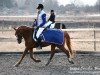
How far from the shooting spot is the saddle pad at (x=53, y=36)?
545 inches

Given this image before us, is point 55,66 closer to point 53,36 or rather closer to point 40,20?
point 53,36

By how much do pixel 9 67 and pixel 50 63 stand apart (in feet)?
5.78

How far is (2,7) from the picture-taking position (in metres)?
79.6

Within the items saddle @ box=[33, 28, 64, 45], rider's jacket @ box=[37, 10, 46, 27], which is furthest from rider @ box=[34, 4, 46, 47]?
saddle @ box=[33, 28, 64, 45]

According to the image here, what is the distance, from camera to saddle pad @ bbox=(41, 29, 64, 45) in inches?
545

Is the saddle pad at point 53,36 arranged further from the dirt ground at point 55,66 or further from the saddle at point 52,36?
the dirt ground at point 55,66

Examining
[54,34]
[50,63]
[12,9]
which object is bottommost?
[12,9]

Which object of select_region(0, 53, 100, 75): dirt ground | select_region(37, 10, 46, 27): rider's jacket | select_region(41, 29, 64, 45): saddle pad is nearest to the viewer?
select_region(0, 53, 100, 75): dirt ground

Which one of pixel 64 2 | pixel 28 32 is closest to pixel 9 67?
pixel 28 32

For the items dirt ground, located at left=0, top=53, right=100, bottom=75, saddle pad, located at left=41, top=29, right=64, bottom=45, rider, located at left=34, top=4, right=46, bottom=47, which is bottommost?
dirt ground, located at left=0, top=53, right=100, bottom=75

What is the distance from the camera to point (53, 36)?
45.5 feet

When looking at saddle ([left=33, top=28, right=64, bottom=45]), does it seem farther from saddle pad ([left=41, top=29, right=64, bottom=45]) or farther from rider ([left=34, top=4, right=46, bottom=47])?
rider ([left=34, top=4, right=46, bottom=47])

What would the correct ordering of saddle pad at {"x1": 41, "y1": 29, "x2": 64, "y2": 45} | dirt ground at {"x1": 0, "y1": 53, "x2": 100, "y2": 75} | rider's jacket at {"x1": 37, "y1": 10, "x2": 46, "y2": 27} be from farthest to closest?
saddle pad at {"x1": 41, "y1": 29, "x2": 64, "y2": 45}, rider's jacket at {"x1": 37, "y1": 10, "x2": 46, "y2": 27}, dirt ground at {"x1": 0, "y1": 53, "x2": 100, "y2": 75}

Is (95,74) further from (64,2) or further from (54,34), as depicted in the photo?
(64,2)
